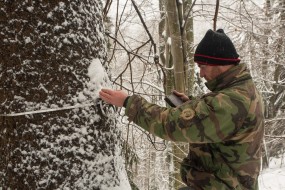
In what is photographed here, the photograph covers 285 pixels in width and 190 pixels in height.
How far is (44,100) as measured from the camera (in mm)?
1501

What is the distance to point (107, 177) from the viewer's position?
1.65 metres

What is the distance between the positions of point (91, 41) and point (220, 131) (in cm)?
70

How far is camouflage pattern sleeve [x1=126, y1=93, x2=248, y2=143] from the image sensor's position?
1.69 m

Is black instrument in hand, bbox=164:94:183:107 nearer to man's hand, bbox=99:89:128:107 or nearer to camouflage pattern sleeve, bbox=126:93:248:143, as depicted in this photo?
camouflage pattern sleeve, bbox=126:93:248:143

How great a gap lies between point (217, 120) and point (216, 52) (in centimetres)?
40

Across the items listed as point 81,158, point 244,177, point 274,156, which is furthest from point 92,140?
point 274,156

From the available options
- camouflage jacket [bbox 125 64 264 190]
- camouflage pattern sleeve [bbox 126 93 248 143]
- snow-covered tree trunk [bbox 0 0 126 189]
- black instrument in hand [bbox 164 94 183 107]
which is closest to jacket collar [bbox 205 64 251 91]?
camouflage jacket [bbox 125 64 264 190]

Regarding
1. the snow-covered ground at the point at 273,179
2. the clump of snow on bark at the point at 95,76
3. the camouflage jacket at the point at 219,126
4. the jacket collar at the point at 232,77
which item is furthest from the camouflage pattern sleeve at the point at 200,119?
the snow-covered ground at the point at 273,179

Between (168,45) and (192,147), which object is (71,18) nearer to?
(192,147)

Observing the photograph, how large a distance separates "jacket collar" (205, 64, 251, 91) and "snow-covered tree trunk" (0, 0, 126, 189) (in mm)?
694

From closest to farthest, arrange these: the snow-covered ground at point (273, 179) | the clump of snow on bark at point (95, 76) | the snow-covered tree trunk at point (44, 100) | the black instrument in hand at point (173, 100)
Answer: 1. the snow-covered tree trunk at point (44, 100)
2. the clump of snow on bark at point (95, 76)
3. the black instrument in hand at point (173, 100)
4. the snow-covered ground at point (273, 179)

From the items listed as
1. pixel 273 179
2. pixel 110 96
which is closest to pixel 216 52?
pixel 110 96

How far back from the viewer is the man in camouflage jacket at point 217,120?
1.70 m

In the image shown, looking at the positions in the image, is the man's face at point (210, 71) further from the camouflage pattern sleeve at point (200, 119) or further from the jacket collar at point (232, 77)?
the camouflage pattern sleeve at point (200, 119)
